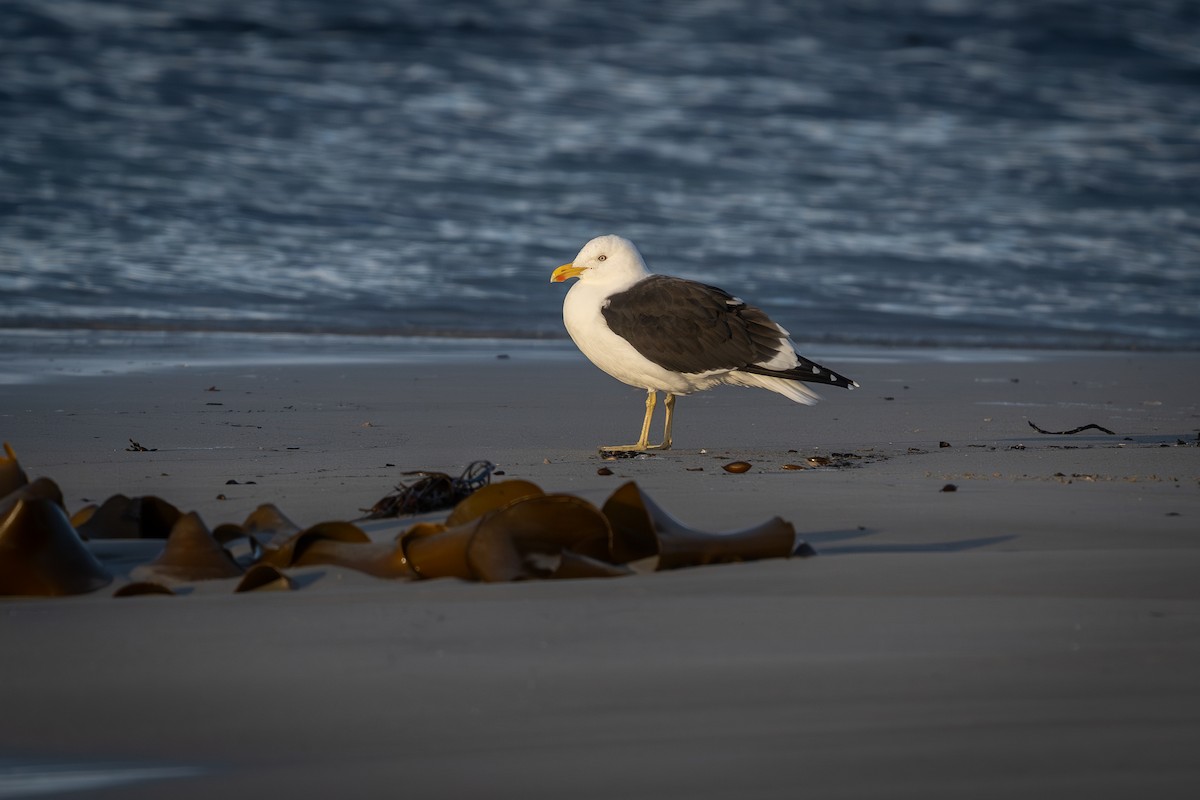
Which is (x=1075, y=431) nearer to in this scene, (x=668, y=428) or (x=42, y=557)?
(x=668, y=428)

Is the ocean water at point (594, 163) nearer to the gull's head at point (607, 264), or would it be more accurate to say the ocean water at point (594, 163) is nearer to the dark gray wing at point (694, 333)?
the gull's head at point (607, 264)

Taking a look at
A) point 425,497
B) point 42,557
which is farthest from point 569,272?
point 42,557

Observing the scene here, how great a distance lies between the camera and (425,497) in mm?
4000

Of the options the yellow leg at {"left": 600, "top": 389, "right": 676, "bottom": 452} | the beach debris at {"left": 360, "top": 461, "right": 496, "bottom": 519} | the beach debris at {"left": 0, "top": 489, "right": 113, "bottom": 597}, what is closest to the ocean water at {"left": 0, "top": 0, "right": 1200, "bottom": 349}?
the yellow leg at {"left": 600, "top": 389, "right": 676, "bottom": 452}

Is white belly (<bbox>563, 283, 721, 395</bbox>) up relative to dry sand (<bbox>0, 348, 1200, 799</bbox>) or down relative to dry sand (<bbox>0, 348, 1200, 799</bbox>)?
up

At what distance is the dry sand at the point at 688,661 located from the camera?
80.4 inches

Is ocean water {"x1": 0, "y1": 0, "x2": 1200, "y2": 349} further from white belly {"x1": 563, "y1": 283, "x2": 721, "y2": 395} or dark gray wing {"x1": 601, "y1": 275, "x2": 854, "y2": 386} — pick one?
dark gray wing {"x1": 601, "y1": 275, "x2": 854, "y2": 386}

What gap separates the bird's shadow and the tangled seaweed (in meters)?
0.15

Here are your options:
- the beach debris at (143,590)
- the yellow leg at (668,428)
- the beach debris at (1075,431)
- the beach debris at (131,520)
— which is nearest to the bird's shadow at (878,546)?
the beach debris at (143,590)

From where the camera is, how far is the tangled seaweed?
3.05 m

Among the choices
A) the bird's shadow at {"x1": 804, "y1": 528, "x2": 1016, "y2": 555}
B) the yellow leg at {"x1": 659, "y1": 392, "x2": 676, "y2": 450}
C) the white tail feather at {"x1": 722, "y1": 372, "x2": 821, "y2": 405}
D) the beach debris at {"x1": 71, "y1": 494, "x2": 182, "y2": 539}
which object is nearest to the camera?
the bird's shadow at {"x1": 804, "y1": 528, "x2": 1016, "y2": 555}

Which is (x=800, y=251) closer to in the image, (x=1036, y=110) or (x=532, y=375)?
(x=532, y=375)

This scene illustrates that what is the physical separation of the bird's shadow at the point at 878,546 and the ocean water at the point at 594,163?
8133 mm

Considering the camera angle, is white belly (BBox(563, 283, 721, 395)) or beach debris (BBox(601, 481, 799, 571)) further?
white belly (BBox(563, 283, 721, 395))
